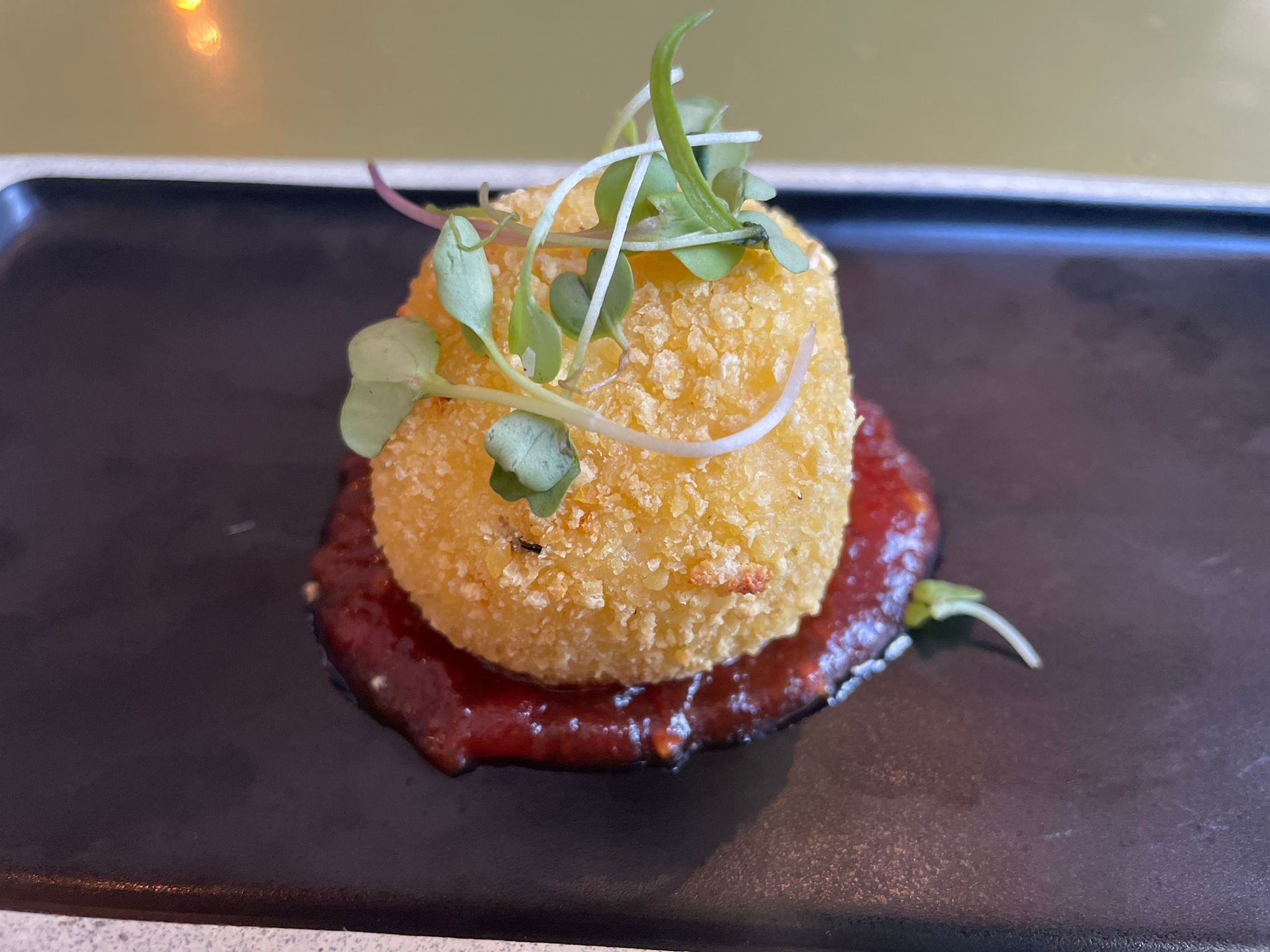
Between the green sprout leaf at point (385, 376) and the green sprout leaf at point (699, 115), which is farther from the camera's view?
the green sprout leaf at point (699, 115)

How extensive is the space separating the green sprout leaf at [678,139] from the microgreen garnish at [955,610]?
873mm

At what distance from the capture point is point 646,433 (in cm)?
136

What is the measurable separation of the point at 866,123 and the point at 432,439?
9.09 ft

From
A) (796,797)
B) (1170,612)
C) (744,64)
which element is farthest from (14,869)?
(744,64)

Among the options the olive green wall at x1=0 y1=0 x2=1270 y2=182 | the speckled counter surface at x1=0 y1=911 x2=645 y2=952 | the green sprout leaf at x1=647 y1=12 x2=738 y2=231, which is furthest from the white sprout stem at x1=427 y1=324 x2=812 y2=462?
the olive green wall at x1=0 y1=0 x2=1270 y2=182

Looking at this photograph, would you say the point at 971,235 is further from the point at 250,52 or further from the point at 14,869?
the point at 250,52

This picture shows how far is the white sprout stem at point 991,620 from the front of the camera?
1.76 metres

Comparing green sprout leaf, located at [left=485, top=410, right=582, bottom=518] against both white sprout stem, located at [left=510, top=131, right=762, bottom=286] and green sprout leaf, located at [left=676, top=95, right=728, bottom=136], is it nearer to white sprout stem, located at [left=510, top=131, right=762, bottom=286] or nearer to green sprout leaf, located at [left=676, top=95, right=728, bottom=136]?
white sprout stem, located at [left=510, top=131, right=762, bottom=286]

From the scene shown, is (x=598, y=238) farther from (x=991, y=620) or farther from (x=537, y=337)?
(x=991, y=620)

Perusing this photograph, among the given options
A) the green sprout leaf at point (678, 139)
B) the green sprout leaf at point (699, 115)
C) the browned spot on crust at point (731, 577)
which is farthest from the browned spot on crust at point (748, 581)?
the green sprout leaf at point (699, 115)

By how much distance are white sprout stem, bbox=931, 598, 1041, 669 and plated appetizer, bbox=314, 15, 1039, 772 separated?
23 cm

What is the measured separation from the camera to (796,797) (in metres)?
1.57

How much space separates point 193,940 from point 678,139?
4.63 ft

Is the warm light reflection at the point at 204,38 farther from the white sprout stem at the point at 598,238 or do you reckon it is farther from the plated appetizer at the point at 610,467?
the white sprout stem at the point at 598,238
